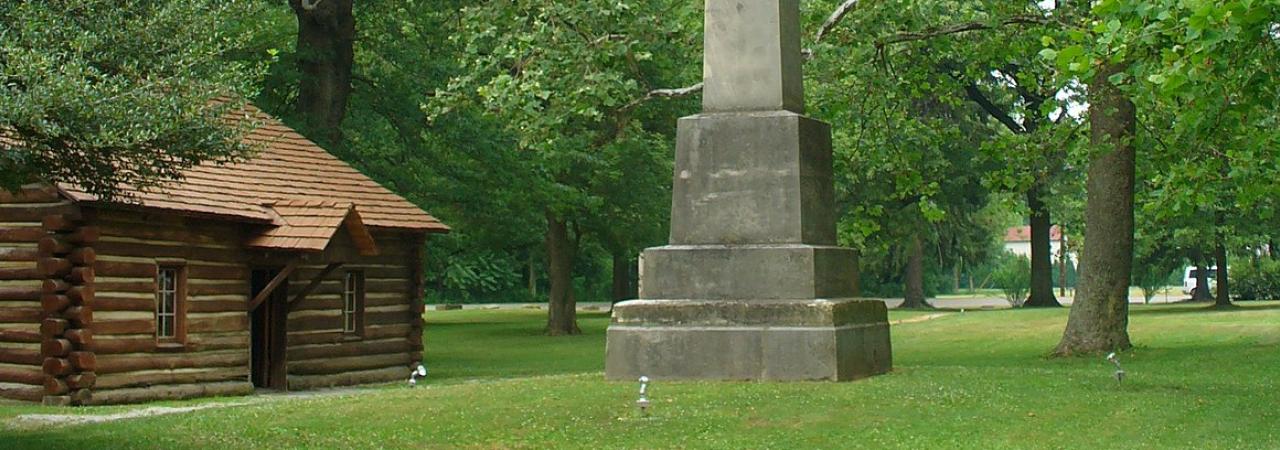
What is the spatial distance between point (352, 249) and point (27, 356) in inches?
198

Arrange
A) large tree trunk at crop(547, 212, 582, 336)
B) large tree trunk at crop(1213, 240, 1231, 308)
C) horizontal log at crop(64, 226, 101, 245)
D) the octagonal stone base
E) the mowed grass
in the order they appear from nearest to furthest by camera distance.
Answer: the mowed grass < the octagonal stone base < horizontal log at crop(64, 226, 101, 245) < large tree trunk at crop(547, 212, 582, 336) < large tree trunk at crop(1213, 240, 1231, 308)

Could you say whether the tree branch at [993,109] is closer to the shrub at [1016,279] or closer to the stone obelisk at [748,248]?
the shrub at [1016,279]

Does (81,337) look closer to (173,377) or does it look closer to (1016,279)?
(173,377)

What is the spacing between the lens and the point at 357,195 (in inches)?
1120

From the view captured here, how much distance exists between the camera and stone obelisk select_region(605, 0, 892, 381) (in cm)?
1688

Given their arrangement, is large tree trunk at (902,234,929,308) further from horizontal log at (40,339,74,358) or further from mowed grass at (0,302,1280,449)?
horizontal log at (40,339,74,358)

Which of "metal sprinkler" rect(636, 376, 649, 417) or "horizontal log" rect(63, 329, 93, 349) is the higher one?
"horizontal log" rect(63, 329, 93, 349)

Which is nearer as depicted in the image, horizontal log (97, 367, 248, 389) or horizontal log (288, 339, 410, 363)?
horizontal log (97, 367, 248, 389)

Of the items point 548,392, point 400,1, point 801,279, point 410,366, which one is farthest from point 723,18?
point 400,1

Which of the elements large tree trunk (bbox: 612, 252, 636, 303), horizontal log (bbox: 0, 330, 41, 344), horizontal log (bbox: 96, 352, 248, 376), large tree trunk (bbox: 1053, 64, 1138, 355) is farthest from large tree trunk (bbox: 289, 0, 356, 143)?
large tree trunk (bbox: 612, 252, 636, 303)

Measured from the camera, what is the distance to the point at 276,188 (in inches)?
1053

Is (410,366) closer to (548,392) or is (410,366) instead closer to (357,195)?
(357,195)

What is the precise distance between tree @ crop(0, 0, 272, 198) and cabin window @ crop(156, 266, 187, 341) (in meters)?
10.2

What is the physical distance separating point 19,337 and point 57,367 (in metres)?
1.11
